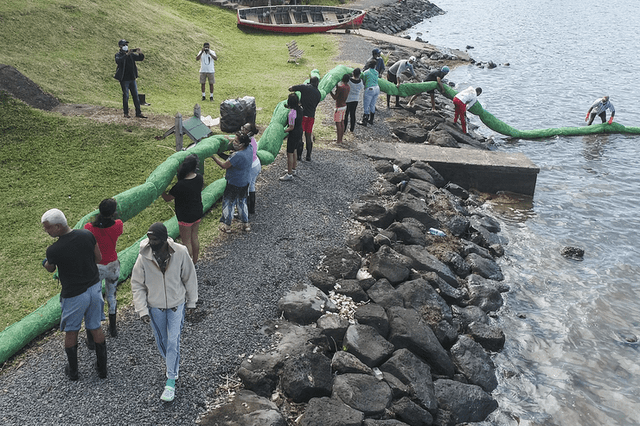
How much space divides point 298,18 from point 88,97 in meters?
26.2

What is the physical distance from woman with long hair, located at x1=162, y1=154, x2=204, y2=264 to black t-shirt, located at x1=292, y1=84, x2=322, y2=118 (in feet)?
18.9

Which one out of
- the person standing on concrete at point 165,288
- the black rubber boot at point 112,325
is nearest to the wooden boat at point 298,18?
the black rubber boot at point 112,325

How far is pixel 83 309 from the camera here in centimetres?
674

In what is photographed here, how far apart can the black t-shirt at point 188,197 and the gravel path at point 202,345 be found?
1292mm

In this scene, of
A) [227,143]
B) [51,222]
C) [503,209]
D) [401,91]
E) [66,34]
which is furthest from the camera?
[401,91]

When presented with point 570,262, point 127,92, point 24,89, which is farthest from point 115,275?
point 570,262

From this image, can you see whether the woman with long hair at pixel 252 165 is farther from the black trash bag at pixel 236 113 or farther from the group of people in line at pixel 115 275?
the black trash bag at pixel 236 113

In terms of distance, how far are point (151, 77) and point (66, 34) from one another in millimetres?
3612

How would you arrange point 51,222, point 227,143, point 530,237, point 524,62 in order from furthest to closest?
point 524,62 < point 530,237 < point 227,143 < point 51,222

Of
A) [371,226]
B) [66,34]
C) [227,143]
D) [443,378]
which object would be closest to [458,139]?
[371,226]

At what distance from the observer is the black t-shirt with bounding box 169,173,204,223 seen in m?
8.66

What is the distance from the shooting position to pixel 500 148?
75.6ft

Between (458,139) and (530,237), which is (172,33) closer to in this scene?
(458,139)

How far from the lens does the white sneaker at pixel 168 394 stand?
22.2 feet
